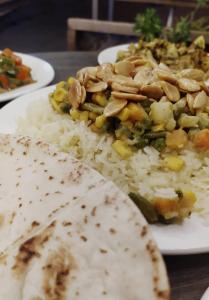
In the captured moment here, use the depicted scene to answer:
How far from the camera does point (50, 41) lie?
8.23 metres

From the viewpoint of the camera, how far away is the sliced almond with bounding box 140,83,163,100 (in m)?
1.92

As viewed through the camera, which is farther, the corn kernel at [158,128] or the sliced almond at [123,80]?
the sliced almond at [123,80]

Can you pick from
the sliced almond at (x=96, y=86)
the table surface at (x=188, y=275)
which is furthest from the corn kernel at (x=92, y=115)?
the table surface at (x=188, y=275)

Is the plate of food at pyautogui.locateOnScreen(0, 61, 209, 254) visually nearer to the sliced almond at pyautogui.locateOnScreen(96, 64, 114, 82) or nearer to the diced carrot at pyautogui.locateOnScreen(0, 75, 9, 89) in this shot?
the sliced almond at pyautogui.locateOnScreen(96, 64, 114, 82)

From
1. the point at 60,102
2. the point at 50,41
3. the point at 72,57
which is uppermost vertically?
the point at 60,102

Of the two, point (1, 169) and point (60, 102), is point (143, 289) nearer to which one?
point (1, 169)

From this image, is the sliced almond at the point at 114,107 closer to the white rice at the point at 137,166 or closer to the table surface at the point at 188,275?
the white rice at the point at 137,166

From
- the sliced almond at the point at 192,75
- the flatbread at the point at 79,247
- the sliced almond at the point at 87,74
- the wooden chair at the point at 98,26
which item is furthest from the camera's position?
the wooden chair at the point at 98,26

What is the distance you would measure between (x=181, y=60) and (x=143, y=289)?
8.03 ft

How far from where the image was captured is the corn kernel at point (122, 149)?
1787 millimetres

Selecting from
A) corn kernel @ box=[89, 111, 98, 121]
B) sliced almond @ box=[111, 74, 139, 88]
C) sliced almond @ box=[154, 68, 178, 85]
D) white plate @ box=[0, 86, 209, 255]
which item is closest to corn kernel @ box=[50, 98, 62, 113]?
corn kernel @ box=[89, 111, 98, 121]

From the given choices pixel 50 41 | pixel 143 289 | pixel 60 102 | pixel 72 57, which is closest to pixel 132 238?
pixel 143 289

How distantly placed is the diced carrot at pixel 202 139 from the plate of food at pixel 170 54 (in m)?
1.41

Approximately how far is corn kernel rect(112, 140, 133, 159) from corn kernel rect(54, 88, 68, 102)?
491mm
